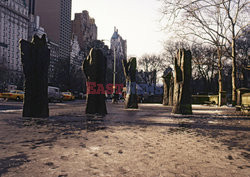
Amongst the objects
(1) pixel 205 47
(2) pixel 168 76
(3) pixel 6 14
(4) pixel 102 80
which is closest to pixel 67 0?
(3) pixel 6 14

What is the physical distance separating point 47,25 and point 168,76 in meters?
142

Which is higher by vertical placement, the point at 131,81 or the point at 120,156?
the point at 131,81

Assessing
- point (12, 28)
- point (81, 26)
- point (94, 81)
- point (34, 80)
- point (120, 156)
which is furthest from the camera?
point (81, 26)

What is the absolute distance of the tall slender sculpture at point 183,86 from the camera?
536 inches

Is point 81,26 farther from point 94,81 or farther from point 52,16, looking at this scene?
point 94,81

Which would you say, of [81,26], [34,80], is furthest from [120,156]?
[81,26]

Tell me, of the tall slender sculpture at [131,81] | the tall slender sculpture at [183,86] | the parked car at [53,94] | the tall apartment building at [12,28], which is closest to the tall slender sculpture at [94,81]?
the tall slender sculpture at [183,86]

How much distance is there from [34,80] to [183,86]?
8174mm

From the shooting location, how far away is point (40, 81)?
10.3 meters

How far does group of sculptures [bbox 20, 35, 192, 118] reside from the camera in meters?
10.2

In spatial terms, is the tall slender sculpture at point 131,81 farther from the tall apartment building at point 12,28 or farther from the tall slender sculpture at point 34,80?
the tall apartment building at point 12,28

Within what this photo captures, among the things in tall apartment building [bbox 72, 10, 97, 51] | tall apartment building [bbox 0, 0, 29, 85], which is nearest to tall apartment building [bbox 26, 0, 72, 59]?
tall apartment building [bbox 72, 10, 97, 51]

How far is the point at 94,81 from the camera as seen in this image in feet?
41.4

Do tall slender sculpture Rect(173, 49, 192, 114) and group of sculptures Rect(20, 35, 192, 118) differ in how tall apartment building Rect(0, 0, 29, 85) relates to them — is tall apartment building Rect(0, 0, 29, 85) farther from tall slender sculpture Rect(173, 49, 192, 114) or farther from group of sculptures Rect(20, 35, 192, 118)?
tall slender sculpture Rect(173, 49, 192, 114)
